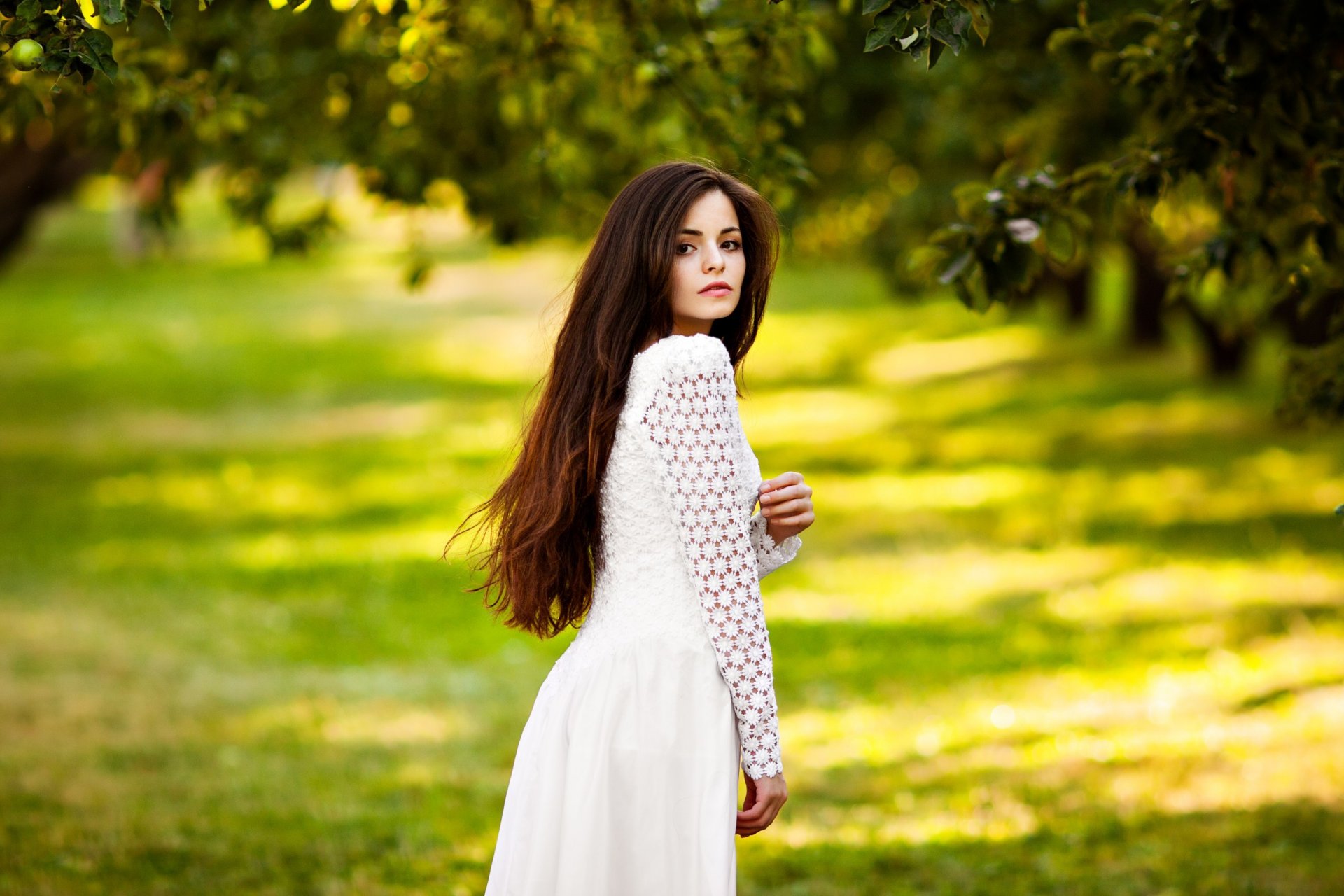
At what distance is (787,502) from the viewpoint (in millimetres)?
2949

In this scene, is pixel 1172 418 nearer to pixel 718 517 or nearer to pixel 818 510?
pixel 818 510

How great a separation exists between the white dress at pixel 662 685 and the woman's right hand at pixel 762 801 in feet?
0.07

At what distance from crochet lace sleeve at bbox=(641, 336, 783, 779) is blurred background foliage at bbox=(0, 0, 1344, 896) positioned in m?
0.69

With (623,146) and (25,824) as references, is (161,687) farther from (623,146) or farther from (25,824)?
(623,146)

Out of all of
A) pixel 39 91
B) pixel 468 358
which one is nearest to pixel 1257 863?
pixel 39 91

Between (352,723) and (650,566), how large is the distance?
5096 millimetres

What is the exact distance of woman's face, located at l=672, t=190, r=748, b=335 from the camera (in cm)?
306

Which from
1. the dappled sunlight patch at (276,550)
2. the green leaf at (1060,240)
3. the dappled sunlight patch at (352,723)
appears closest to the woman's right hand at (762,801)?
the green leaf at (1060,240)

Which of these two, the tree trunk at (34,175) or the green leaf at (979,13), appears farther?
the tree trunk at (34,175)

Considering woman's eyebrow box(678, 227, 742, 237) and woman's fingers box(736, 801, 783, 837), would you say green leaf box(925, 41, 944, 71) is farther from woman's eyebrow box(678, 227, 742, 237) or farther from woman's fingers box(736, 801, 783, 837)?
woman's fingers box(736, 801, 783, 837)

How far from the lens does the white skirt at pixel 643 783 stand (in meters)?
2.93

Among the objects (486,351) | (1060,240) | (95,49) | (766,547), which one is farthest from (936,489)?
(486,351)

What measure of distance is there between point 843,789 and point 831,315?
27.2m

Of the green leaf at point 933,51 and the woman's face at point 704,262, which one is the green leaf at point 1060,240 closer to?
the green leaf at point 933,51
